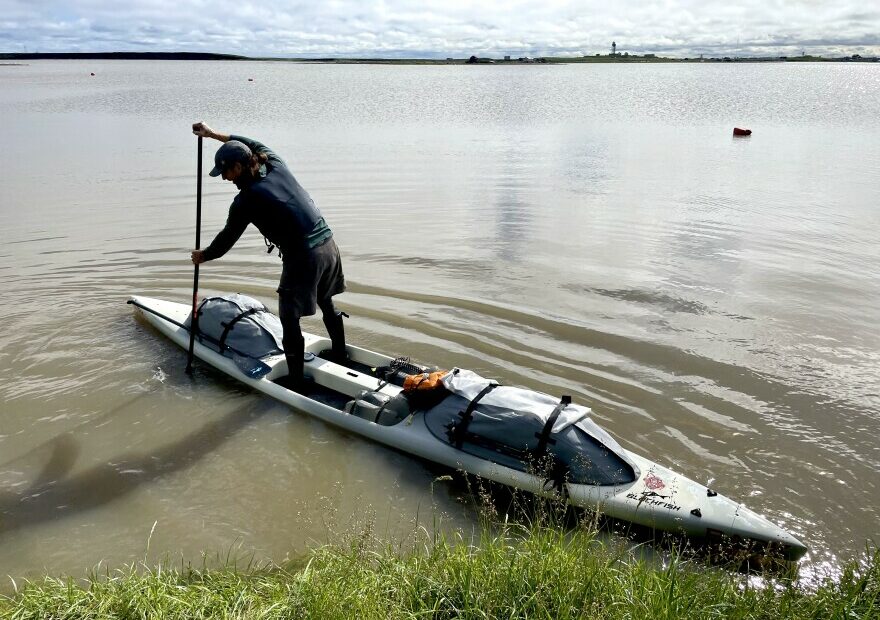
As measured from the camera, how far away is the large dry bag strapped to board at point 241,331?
27.1ft

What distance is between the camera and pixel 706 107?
42.3 metres

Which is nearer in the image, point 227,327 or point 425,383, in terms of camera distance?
point 425,383

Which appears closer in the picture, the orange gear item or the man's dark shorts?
the orange gear item

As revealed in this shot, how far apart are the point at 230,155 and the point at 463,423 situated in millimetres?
3564

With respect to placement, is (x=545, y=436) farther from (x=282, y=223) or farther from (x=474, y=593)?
(x=282, y=223)

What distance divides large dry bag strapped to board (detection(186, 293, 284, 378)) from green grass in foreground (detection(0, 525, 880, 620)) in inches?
151

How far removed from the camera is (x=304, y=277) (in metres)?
7.14

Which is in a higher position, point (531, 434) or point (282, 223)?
point (282, 223)

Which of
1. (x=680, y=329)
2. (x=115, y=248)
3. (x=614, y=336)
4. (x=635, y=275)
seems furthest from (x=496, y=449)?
(x=115, y=248)

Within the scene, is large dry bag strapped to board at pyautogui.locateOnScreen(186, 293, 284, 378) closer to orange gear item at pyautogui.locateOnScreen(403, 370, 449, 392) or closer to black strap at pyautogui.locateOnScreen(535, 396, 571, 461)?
orange gear item at pyautogui.locateOnScreen(403, 370, 449, 392)

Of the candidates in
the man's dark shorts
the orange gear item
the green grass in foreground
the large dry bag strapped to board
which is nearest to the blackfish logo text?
the green grass in foreground

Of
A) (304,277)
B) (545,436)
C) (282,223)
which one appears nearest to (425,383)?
(545,436)

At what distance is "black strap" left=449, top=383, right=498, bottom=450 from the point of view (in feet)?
20.3

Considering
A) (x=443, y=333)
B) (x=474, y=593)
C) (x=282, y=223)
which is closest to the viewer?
(x=474, y=593)
